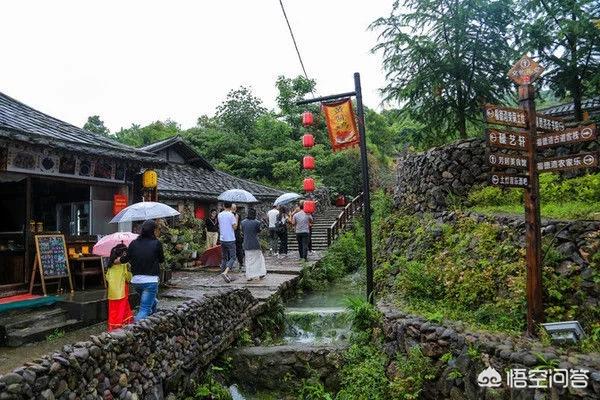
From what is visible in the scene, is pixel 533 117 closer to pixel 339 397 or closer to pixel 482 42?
pixel 339 397

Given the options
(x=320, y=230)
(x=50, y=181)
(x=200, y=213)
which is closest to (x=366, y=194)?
(x=50, y=181)

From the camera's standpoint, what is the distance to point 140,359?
588 cm

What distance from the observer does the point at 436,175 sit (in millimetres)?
12680

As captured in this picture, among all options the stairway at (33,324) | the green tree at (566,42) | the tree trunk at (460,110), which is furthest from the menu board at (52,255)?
the green tree at (566,42)

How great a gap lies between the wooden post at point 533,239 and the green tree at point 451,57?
7.24 metres

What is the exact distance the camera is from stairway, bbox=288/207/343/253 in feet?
74.7

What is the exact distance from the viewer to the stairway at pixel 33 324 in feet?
23.0

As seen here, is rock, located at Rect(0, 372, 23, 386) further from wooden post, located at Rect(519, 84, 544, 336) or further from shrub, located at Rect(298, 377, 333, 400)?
wooden post, located at Rect(519, 84, 544, 336)

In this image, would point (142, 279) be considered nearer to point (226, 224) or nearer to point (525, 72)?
point (226, 224)

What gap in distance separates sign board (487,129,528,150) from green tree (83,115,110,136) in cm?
5112

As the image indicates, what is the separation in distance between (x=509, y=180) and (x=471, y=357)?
110 inches

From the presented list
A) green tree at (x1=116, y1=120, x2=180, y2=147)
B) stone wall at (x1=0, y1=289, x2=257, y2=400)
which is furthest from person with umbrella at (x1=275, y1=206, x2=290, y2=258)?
green tree at (x1=116, y1=120, x2=180, y2=147)

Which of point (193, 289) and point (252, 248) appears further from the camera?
point (252, 248)

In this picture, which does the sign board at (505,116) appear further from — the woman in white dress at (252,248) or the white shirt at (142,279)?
the woman in white dress at (252,248)
